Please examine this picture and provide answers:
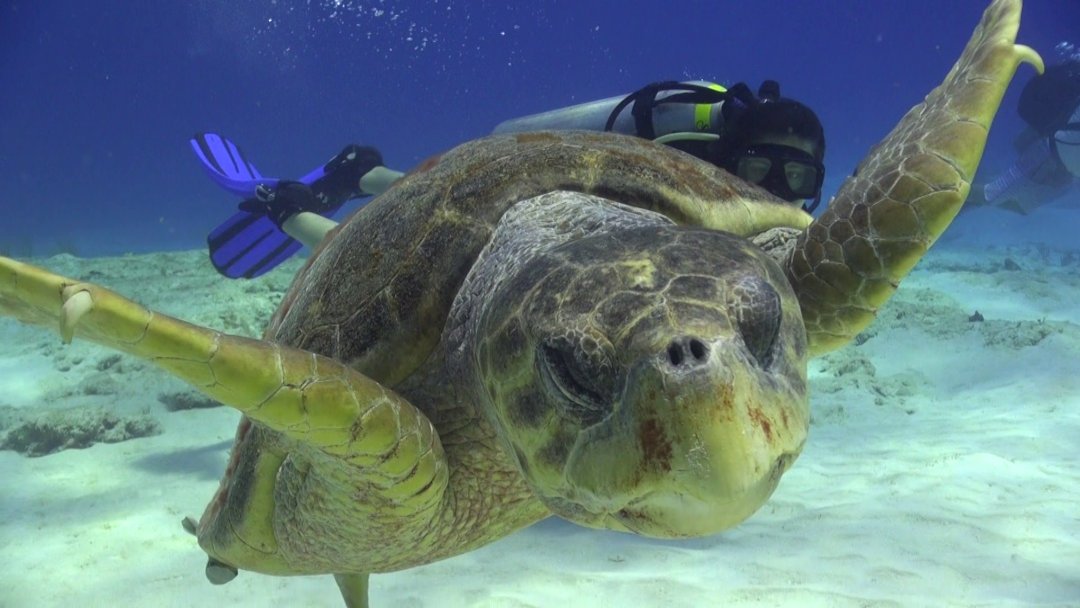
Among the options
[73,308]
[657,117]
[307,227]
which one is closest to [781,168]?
[657,117]

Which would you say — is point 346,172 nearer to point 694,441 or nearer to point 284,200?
point 284,200

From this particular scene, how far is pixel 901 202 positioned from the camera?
2432 millimetres

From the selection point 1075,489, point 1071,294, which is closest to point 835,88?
point 1071,294

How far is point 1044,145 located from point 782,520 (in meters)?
16.5

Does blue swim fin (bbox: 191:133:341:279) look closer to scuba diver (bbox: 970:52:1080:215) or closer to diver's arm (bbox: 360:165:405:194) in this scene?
diver's arm (bbox: 360:165:405:194)

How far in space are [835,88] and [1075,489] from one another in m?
111

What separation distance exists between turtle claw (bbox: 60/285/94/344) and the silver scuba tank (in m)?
3.62

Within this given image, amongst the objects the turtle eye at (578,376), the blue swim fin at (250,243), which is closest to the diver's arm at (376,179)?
the blue swim fin at (250,243)

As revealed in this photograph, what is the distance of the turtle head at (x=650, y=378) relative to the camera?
141cm

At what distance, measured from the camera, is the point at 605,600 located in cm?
372

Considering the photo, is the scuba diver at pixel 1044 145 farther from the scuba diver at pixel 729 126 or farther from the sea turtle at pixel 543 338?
the sea turtle at pixel 543 338

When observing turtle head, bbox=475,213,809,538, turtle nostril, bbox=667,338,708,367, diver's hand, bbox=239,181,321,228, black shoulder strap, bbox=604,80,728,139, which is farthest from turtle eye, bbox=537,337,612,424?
diver's hand, bbox=239,181,321,228

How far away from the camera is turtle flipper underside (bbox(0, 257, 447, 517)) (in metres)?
1.54

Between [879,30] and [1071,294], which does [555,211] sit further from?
[879,30]
